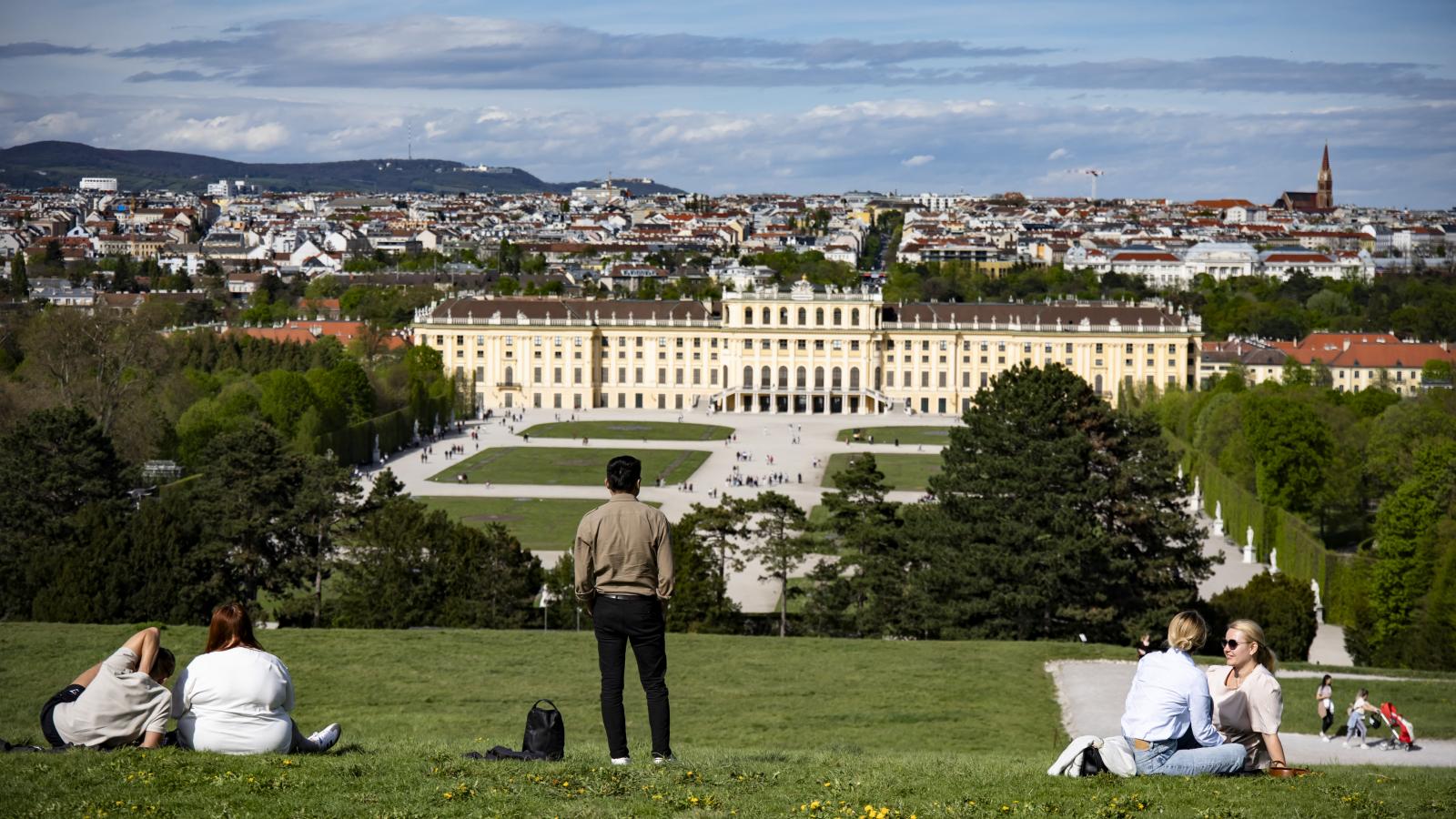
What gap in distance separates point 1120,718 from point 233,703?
920 cm

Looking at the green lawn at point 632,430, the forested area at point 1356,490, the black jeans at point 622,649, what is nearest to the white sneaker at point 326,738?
the black jeans at point 622,649

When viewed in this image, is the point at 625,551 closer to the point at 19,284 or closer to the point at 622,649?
the point at 622,649

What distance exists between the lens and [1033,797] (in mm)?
8859

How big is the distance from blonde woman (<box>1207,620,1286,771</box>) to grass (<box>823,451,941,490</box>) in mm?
40391

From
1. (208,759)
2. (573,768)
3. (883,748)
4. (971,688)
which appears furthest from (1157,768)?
(971,688)

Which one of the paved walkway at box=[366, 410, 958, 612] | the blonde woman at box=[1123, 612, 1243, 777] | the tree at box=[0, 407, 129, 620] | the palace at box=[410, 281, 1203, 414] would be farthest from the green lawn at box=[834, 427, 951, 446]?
the blonde woman at box=[1123, 612, 1243, 777]

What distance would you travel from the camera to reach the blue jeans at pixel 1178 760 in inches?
368

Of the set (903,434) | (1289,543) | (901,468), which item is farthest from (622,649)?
(903,434)

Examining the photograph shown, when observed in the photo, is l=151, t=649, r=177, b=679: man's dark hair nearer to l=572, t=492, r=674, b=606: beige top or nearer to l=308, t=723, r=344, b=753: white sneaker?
l=308, t=723, r=344, b=753: white sneaker

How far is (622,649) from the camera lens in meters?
9.59

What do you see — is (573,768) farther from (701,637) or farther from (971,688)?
(701,637)

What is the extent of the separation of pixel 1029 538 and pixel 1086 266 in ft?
409

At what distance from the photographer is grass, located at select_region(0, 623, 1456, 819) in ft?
28.0

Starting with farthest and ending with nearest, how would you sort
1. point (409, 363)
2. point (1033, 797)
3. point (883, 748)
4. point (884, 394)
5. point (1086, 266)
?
point (1086, 266)
point (884, 394)
point (409, 363)
point (883, 748)
point (1033, 797)
